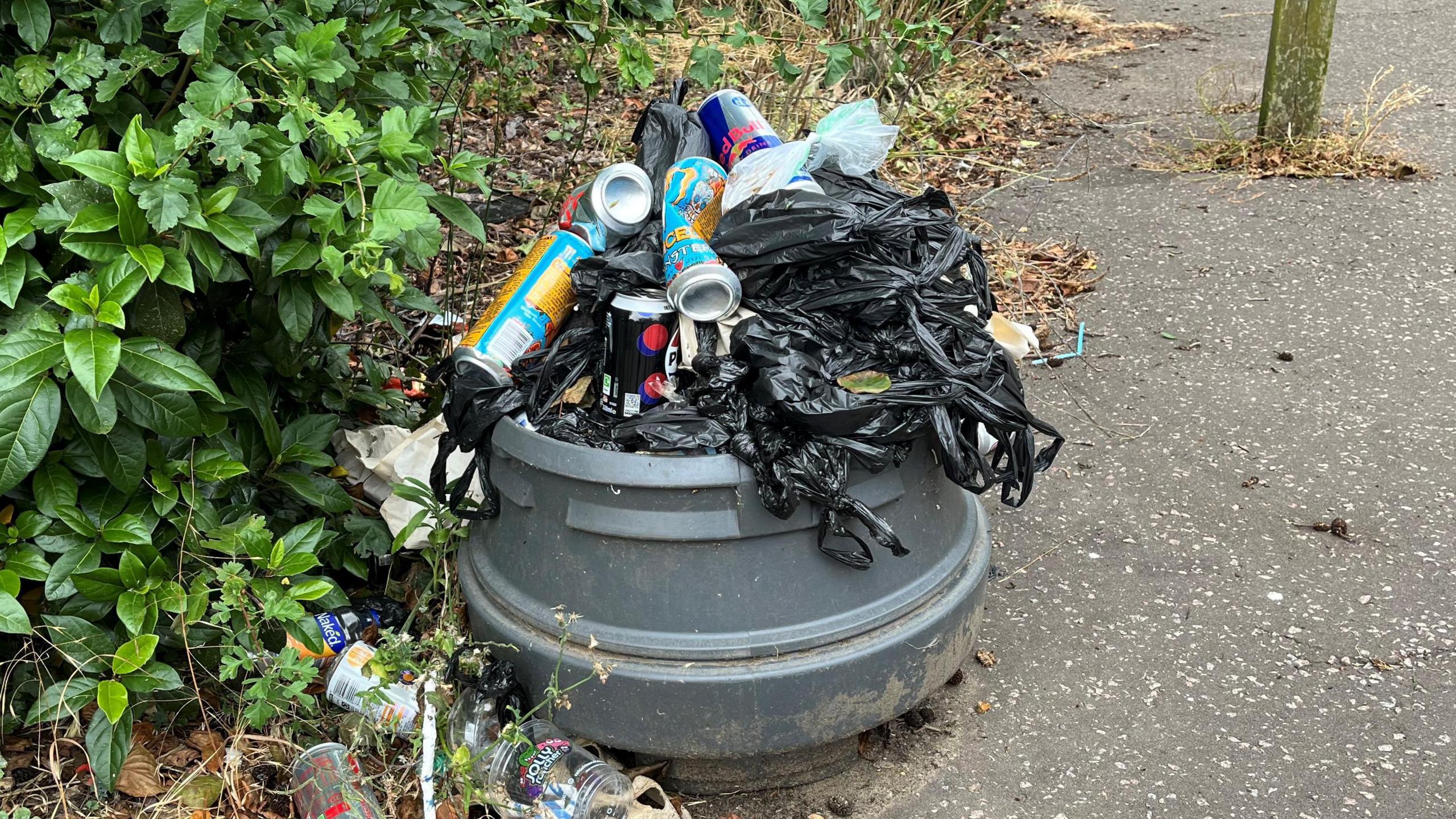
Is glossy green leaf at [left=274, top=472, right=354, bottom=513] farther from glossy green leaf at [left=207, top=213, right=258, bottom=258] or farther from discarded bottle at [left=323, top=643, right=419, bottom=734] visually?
glossy green leaf at [left=207, top=213, right=258, bottom=258]

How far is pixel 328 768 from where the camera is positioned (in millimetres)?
2256

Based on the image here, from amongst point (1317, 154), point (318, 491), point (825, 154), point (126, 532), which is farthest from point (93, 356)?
point (1317, 154)

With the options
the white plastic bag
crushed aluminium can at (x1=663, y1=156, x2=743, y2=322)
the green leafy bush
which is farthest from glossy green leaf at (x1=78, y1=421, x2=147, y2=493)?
the white plastic bag

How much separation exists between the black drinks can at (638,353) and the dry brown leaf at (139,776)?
4.01 feet

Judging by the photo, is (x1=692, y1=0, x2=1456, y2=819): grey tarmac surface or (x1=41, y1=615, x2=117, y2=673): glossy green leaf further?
(x1=692, y1=0, x2=1456, y2=819): grey tarmac surface

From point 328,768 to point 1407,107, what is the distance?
6.21m

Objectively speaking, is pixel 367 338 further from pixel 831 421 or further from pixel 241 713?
pixel 831 421

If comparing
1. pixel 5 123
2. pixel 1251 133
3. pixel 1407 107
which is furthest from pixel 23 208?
pixel 1407 107

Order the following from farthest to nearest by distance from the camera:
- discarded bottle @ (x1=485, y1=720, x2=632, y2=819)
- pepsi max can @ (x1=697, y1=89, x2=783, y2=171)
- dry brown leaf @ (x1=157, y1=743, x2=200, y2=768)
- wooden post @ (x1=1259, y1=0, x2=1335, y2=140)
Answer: wooden post @ (x1=1259, y1=0, x2=1335, y2=140) < pepsi max can @ (x1=697, y1=89, x2=783, y2=171) < dry brown leaf @ (x1=157, y1=743, x2=200, y2=768) < discarded bottle @ (x1=485, y1=720, x2=632, y2=819)

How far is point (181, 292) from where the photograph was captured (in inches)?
93.6

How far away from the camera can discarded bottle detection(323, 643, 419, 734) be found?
240 centimetres

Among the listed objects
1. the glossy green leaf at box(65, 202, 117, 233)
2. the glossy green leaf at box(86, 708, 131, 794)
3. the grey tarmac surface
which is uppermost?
the glossy green leaf at box(65, 202, 117, 233)

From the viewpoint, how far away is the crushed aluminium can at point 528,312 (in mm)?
2357

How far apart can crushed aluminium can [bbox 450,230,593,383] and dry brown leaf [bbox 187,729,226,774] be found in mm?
973
